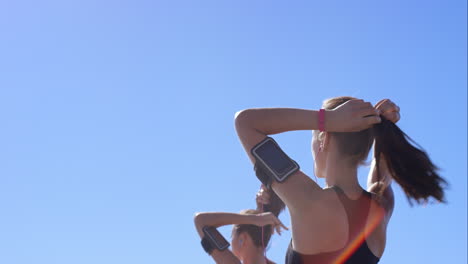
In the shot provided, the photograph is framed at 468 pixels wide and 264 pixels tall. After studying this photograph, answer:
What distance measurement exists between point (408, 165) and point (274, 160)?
0.78 m

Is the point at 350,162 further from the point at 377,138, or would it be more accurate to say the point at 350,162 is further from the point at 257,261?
the point at 257,261

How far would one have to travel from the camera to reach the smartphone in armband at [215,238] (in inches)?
247

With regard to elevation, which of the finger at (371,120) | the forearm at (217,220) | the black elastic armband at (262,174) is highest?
the forearm at (217,220)

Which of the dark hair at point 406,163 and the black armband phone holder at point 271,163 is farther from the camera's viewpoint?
the dark hair at point 406,163

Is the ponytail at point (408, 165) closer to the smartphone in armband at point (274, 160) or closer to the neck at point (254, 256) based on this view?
the smartphone in armband at point (274, 160)

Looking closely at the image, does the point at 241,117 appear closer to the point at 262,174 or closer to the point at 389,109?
the point at 262,174

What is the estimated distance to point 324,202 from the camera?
324 cm

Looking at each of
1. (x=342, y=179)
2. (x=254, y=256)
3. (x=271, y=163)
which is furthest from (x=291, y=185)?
(x=254, y=256)

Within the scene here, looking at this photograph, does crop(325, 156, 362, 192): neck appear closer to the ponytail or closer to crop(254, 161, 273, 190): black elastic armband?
the ponytail

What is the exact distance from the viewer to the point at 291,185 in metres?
3.17

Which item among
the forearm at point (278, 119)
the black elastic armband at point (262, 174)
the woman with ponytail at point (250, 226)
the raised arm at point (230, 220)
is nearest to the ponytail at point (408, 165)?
the forearm at point (278, 119)

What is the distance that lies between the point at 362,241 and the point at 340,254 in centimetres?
20

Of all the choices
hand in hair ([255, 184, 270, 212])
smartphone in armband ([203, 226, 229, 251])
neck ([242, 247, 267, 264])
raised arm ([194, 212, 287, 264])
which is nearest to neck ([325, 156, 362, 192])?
raised arm ([194, 212, 287, 264])

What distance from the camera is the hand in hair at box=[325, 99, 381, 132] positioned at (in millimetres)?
3283
